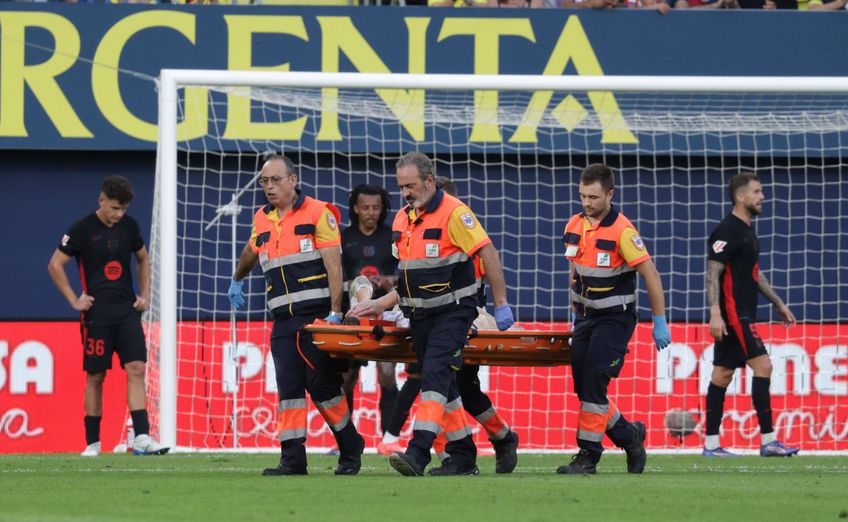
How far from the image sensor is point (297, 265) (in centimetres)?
838

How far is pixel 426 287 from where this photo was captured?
825 cm

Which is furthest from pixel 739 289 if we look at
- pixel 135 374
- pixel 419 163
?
pixel 135 374

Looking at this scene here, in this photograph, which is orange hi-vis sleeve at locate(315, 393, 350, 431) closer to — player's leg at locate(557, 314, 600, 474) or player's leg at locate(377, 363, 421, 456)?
player's leg at locate(557, 314, 600, 474)

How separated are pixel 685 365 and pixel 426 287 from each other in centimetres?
604

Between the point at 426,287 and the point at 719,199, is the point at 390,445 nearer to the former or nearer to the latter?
the point at 426,287

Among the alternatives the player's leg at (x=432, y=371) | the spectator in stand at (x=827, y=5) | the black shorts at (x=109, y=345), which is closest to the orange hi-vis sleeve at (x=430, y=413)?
the player's leg at (x=432, y=371)

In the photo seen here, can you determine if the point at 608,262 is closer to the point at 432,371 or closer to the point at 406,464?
the point at 432,371

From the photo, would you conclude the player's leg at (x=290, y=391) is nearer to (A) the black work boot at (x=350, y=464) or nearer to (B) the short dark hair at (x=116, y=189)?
(A) the black work boot at (x=350, y=464)

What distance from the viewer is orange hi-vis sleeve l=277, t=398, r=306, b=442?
8391mm

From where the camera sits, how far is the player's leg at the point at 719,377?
11258mm

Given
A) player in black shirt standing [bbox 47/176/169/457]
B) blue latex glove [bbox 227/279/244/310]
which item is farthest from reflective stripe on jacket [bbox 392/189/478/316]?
player in black shirt standing [bbox 47/176/169/457]

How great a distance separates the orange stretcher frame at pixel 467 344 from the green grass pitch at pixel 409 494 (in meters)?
0.68

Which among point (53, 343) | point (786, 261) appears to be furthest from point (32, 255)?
point (786, 261)

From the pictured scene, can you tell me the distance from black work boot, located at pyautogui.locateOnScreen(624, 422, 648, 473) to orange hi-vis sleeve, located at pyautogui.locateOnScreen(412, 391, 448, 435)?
1380 millimetres
